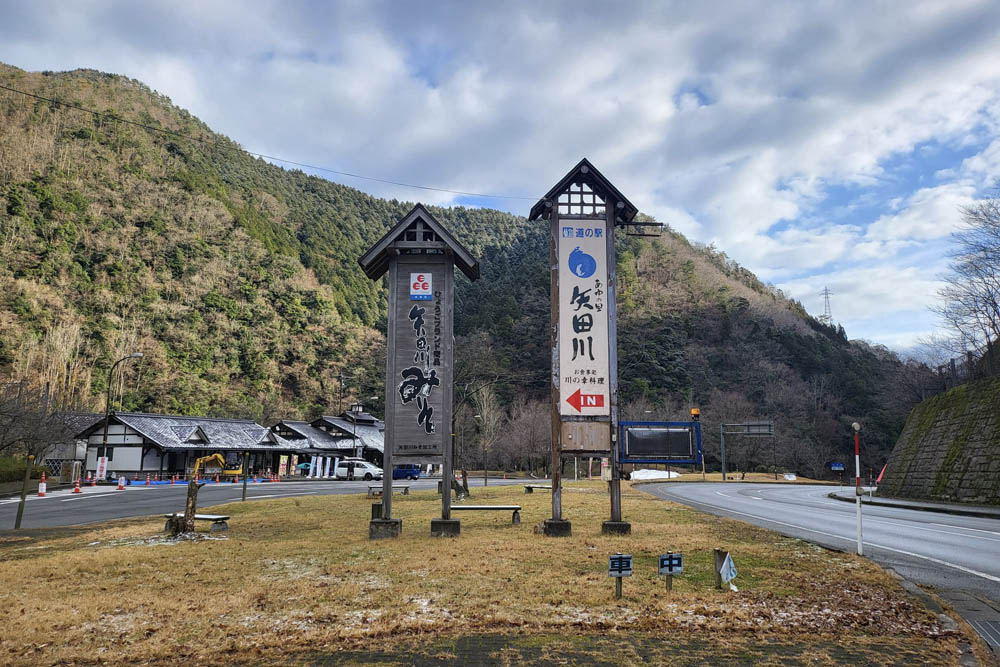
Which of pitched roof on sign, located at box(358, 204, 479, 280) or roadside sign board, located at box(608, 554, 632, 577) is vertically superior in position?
pitched roof on sign, located at box(358, 204, 479, 280)

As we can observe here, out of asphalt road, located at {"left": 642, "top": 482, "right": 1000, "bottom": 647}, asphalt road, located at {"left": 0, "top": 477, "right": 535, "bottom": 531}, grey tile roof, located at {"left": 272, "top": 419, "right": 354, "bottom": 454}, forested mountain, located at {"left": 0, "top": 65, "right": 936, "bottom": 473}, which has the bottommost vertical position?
asphalt road, located at {"left": 0, "top": 477, "right": 535, "bottom": 531}

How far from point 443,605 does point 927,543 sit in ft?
34.2

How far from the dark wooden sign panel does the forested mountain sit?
44.6 m

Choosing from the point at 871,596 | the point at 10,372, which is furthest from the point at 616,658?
the point at 10,372

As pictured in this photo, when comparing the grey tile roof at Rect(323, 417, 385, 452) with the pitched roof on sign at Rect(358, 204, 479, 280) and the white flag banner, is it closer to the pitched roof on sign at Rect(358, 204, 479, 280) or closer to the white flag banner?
the pitched roof on sign at Rect(358, 204, 479, 280)

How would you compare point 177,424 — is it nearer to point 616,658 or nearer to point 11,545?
point 11,545

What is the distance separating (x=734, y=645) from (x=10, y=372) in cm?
6679

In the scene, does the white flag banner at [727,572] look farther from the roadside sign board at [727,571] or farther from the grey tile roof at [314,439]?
the grey tile roof at [314,439]

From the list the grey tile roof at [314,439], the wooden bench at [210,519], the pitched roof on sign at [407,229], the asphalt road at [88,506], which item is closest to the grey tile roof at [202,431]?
the grey tile roof at [314,439]

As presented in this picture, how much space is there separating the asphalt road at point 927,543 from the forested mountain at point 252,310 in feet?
138

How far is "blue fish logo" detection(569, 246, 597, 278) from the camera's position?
1295 centimetres

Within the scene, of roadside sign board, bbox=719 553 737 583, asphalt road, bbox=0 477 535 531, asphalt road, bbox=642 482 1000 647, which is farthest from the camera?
asphalt road, bbox=0 477 535 531

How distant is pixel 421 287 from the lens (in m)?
13.0

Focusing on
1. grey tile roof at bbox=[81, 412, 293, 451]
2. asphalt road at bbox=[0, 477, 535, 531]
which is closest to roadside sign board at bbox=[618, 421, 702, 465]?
asphalt road at bbox=[0, 477, 535, 531]
